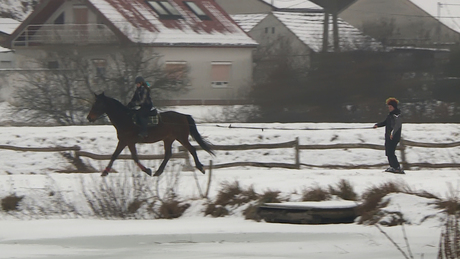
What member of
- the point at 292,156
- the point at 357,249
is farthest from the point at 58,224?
the point at 292,156

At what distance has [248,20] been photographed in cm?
5528

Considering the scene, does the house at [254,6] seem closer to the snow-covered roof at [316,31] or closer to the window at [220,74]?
the snow-covered roof at [316,31]

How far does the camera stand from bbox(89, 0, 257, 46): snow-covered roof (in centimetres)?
4119

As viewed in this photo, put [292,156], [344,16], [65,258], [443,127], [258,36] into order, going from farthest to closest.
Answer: [344,16] < [258,36] < [443,127] < [292,156] < [65,258]

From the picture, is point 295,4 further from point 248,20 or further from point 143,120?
point 143,120

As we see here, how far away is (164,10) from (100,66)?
11.4 metres

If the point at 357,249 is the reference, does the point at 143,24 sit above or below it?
above

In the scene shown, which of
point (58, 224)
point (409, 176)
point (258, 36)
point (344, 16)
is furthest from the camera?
point (344, 16)

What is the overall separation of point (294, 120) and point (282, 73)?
2107 mm

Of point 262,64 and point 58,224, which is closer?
point 58,224

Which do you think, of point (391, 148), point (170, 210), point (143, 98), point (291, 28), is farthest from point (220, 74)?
point (170, 210)

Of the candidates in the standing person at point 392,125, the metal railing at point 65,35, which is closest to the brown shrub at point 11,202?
the standing person at point 392,125

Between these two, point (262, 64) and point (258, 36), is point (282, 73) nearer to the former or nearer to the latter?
point (262, 64)

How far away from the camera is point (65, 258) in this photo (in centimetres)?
989
